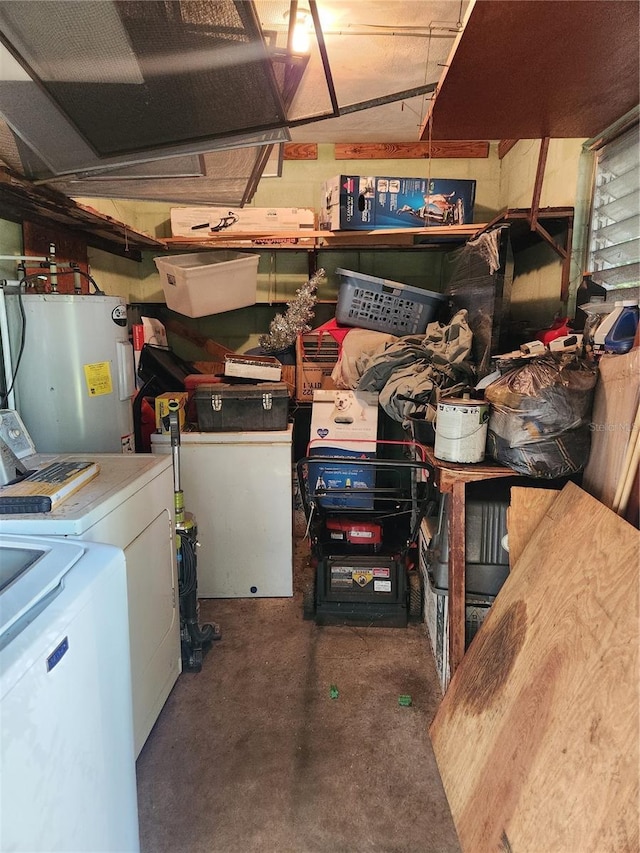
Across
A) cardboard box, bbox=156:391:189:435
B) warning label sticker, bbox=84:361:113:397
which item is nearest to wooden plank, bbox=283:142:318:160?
cardboard box, bbox=156:391:189:435

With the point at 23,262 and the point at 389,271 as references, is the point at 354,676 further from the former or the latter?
the point at 389,271

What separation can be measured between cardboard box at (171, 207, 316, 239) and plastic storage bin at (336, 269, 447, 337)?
58 centimetres

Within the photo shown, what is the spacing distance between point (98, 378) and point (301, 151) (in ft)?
8.90

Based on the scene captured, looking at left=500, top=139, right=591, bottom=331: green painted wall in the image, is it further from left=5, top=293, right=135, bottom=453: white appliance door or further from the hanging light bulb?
left=5, top=293, right=135, bottom=453: white appliance door

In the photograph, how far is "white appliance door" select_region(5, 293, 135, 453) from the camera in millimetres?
1928

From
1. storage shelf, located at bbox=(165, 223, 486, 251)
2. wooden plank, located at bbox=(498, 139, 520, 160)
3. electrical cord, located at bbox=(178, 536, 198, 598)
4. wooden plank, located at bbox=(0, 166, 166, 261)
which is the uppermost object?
wooden plank, located at bbox=(498, 139, 520, 160)

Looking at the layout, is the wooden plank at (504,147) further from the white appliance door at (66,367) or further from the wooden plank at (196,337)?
the white appliance door at (66,367)

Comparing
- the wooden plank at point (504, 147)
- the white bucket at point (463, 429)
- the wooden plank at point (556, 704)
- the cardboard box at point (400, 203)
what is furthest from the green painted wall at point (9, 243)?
the wooden plank at point (504, 147)

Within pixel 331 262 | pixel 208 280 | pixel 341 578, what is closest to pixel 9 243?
pixel 208 280

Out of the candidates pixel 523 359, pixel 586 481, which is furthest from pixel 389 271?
pixel 586 481

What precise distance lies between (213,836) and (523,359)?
69.7 inches

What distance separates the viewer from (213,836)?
1397 mm

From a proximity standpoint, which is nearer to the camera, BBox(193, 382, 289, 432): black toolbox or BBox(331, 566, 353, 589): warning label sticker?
BBox(331, 566, 353, 589): warning label sticker

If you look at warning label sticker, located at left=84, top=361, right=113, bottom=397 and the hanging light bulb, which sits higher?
the hanging light bulb
